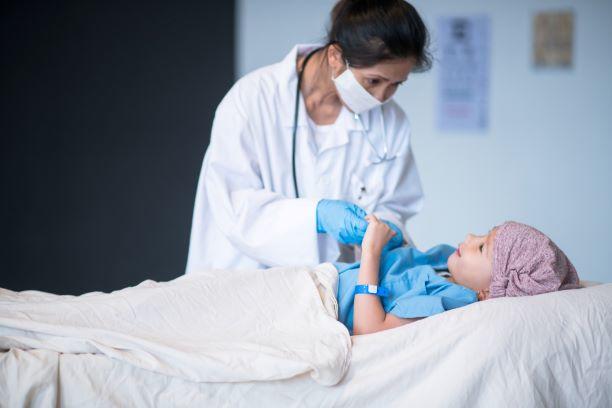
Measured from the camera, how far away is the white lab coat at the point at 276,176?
1.84 meters

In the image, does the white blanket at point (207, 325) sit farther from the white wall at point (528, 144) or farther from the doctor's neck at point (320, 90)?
the white wall at point (528, 144)

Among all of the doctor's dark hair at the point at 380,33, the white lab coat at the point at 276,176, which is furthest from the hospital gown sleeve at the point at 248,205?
the doctor's dark hair at the point at 380,33

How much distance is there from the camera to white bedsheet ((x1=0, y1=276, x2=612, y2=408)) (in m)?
1.25

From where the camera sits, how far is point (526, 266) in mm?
1554

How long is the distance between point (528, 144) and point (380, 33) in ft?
Answer: 7.10

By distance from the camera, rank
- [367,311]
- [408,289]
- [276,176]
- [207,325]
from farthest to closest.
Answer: [276,176], [408,289], [367,311], [207,325]

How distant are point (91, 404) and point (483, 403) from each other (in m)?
0.70

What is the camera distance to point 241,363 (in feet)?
4.17

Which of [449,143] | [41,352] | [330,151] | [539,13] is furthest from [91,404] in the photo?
[539,13]

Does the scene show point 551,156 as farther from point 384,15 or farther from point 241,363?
point 241,363

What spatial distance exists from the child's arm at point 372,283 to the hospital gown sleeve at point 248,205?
183 mm

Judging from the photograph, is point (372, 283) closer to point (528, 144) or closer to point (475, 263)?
point (475, 263)

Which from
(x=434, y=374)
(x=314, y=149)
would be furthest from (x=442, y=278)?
(x=314, y=149)

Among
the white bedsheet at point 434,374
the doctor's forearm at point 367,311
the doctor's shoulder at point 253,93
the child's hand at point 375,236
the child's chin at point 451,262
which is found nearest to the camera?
the white bedsheet at point 434,374
